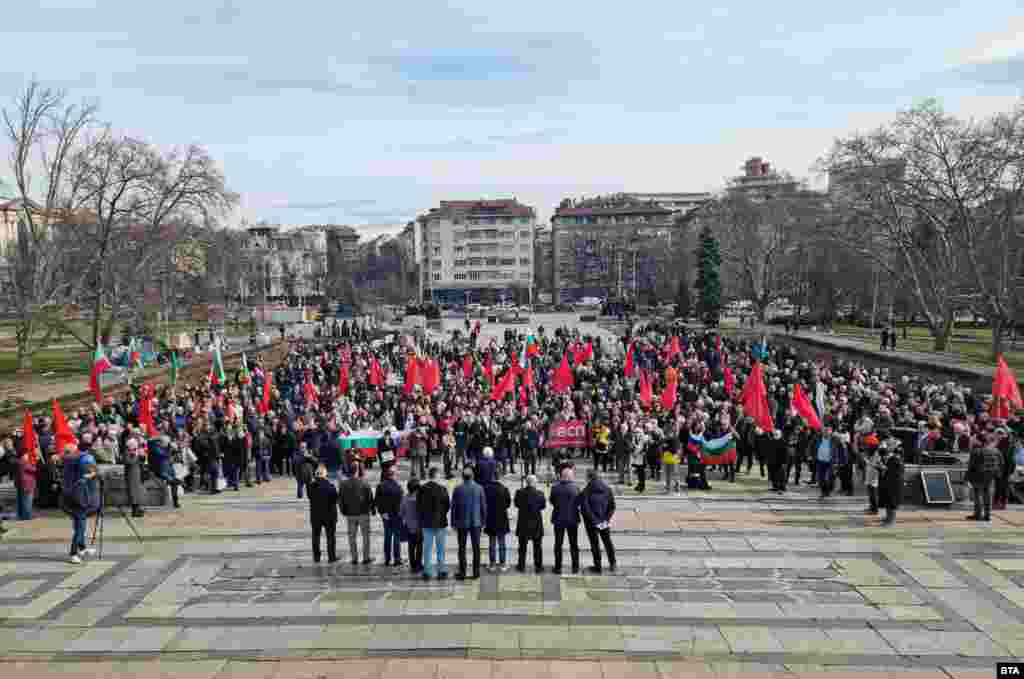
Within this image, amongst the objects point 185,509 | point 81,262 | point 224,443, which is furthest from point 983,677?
point 81,262

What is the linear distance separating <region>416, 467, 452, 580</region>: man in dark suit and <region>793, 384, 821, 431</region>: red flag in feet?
31.1

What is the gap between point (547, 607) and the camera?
29.9ft

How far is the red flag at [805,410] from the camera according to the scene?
1645cm

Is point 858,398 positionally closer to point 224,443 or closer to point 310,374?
point 224,443

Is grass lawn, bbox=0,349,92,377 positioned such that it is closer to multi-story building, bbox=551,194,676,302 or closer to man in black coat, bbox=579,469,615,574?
man in black coat, bbox=579,469,615,574

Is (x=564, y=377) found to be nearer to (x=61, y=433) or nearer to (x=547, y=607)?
(x=61, y=433)

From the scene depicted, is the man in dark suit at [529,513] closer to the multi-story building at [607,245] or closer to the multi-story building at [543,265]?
the multi-story building at [607,245]

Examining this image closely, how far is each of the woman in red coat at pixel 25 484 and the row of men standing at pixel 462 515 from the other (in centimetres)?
589

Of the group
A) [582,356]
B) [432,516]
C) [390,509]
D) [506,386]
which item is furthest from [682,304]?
[432,516]

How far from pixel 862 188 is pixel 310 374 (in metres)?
34.8

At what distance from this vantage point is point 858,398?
20.9 metres

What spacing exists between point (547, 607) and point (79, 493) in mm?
6706

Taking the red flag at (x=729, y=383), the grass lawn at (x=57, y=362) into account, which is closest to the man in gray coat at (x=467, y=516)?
the red flag at (x=729, y=383)

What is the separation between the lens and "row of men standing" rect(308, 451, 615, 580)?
32.7 ft
